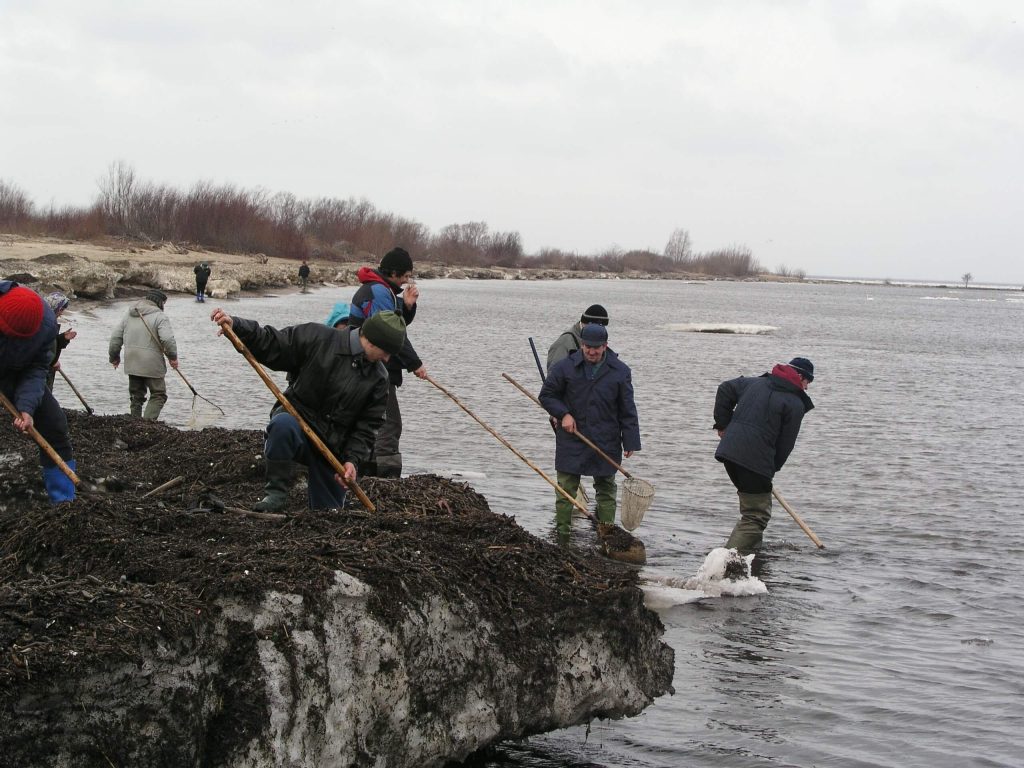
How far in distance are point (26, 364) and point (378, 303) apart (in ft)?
9.20

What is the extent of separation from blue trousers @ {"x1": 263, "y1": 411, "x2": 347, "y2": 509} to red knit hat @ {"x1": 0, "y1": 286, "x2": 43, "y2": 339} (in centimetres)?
Result: 158

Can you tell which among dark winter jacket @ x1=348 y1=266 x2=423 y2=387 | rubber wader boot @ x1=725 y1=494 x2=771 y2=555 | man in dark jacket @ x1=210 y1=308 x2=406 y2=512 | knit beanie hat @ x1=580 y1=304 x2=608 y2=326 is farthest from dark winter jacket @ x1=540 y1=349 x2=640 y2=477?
man in dark jacket @ x1=210 y1=308 x2=406 y2=512

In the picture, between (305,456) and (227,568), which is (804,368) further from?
(227,568)

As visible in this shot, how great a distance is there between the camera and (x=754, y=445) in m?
8.61

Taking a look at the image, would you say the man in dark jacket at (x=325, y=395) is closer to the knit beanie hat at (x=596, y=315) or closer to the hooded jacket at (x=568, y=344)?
the knit beanie hat at (x=596, y=315)

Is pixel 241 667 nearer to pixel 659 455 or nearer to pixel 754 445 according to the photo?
pixel 754 445

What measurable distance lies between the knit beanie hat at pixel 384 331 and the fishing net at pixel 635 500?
12.9 feet

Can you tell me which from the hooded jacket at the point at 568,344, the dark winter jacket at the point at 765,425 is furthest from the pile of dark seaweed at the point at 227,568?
the hooded jacket at the point at 568,344

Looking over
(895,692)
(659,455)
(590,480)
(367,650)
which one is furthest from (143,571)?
(659,455)

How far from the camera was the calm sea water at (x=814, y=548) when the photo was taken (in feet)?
20.1

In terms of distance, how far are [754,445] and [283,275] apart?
172 ft

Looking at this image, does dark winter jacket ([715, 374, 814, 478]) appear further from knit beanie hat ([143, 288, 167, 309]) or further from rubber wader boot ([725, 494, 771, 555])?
knit beanie hat ([143, 288, 167, 309])

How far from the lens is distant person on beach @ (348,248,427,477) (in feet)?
28.1

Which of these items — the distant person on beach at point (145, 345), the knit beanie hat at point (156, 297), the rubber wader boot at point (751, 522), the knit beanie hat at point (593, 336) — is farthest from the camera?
the knit beanie hat at point (156, 297)
